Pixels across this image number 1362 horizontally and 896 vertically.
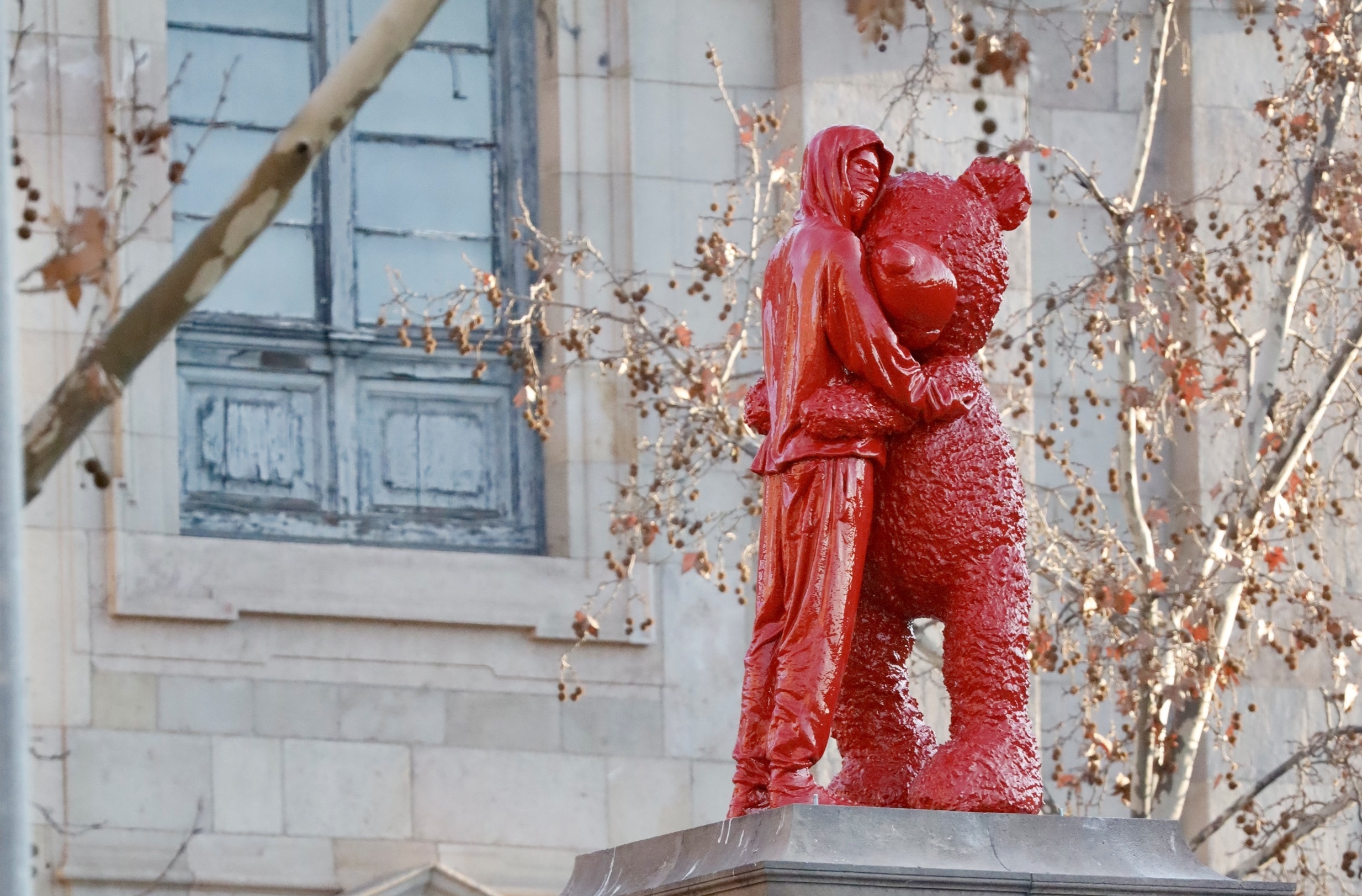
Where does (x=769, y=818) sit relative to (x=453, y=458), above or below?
below

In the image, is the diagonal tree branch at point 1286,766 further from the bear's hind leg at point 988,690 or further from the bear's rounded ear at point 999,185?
the bear's rounded ear at point 999,185

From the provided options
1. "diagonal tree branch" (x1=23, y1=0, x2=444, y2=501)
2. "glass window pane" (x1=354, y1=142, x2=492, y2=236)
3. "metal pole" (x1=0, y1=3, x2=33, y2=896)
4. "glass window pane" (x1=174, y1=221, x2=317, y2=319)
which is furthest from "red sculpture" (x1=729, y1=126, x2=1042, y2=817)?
"glass window pane" (x1=354, y1=142, x2=492, y2=236)

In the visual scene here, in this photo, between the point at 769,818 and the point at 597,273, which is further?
the point at 597,273

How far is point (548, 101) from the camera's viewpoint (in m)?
14.7

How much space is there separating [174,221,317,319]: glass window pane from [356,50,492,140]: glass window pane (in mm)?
694

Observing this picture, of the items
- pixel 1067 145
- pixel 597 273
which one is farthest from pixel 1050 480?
pixel 597 273

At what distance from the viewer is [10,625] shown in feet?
19.2

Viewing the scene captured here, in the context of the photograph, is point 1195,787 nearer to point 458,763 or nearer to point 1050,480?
point 1050,480

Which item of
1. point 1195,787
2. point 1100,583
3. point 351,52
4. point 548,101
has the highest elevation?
point 548,101

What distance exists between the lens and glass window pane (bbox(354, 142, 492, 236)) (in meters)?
14.7

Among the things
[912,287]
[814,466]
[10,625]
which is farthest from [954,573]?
[10,625]

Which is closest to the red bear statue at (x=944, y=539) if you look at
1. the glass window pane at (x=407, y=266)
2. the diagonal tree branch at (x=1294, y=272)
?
the diagonal tree branch at (x=1294, y=272)

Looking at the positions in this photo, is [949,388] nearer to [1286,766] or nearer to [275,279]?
[1286,766]

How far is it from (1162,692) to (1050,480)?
3761 millimetres
